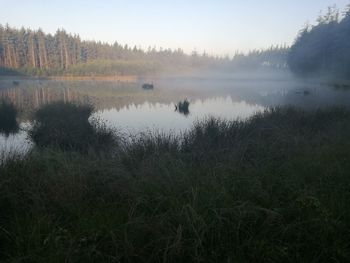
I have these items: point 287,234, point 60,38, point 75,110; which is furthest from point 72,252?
point 60,38

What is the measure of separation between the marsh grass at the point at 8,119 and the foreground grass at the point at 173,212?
10.7 meters

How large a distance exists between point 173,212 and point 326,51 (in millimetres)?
64080

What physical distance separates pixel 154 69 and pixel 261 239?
111 m

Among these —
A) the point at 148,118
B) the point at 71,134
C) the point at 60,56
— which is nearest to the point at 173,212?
the point at 71,134

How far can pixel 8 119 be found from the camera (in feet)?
55.2

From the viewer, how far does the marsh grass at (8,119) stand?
15.6m

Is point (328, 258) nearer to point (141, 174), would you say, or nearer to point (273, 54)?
point (141, 174)

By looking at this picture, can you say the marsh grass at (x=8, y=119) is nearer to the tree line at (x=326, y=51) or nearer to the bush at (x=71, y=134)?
the bush at (x=71, y=134)

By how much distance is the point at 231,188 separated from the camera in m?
4.80

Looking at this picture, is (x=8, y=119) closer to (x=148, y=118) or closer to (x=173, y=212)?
(x=148, y=118)

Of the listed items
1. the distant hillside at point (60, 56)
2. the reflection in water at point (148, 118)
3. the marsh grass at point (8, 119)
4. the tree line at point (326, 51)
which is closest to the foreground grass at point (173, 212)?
the reflection in water at point (148, 118)

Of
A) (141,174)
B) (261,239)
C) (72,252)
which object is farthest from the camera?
(141,174)

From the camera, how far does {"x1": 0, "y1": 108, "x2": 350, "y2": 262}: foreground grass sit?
3604 millimetres

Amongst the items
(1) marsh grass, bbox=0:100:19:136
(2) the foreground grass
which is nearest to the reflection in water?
(1) marsh grass, bbox=0:100:19:136
